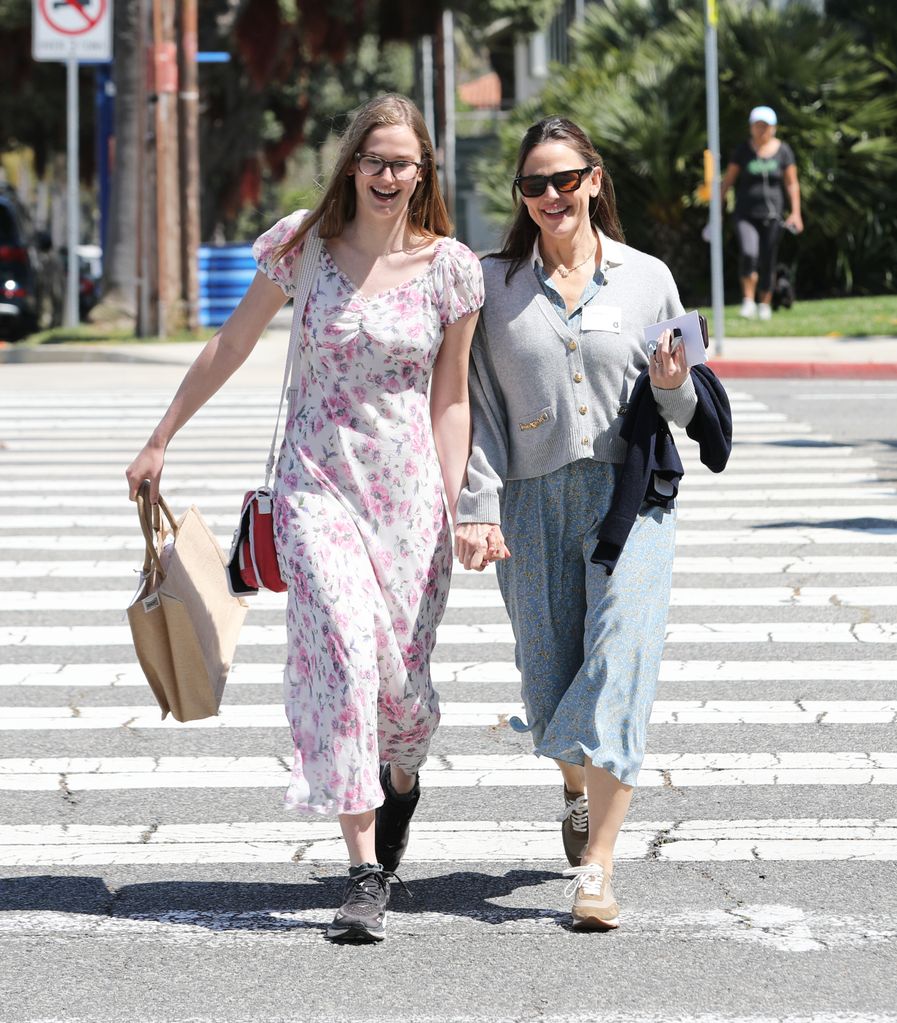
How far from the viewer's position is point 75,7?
2047 centimetres

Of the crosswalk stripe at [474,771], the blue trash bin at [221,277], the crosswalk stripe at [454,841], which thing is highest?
the blue trash bin at [221,277]

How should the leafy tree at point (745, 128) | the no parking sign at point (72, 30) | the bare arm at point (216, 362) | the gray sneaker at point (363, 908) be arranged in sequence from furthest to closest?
the leafy tree at point (745, 128), the no parking sign at point (72, 30), the bare arm at point (216, 362), the gray sneaker at point (363, 908)

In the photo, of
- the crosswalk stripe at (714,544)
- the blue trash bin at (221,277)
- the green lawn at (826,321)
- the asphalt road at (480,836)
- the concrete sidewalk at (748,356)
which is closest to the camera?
the asphalt road at (480,836)

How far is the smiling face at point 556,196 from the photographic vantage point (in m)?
4.42

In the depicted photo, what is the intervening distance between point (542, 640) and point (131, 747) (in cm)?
196

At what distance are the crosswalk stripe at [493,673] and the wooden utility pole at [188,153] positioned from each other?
1407 centimetres

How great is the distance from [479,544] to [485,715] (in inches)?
78.8

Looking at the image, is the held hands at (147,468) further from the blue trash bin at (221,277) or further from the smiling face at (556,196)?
the blue trash bin at (221,277)

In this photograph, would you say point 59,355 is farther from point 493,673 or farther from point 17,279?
point 493,673

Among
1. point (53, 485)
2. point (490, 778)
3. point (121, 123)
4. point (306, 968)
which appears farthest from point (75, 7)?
point (306, 968)

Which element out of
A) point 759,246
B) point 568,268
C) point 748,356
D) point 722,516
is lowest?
point 722,516

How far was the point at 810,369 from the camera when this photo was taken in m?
16.5

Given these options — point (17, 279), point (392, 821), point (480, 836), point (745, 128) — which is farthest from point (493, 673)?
point (17, 279)

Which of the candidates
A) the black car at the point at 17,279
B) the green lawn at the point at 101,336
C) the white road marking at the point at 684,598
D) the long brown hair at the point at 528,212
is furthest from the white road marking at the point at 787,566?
the black car at the point at 17,279
